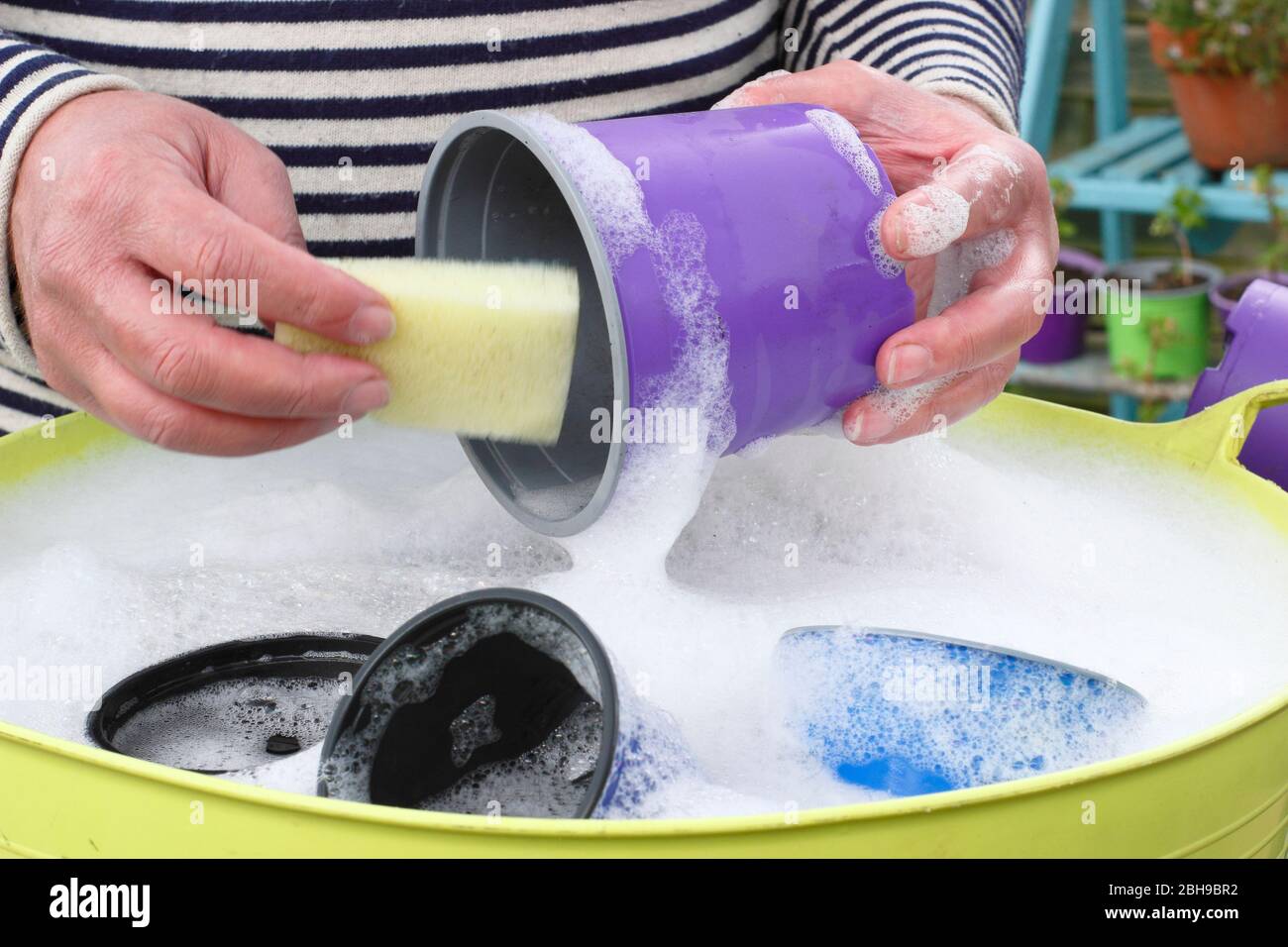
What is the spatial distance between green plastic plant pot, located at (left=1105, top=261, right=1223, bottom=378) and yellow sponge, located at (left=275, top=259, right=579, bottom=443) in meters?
1.89

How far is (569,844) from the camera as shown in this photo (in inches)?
19.0

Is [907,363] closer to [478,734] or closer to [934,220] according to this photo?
[934,220]

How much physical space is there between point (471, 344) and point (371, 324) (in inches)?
2.3

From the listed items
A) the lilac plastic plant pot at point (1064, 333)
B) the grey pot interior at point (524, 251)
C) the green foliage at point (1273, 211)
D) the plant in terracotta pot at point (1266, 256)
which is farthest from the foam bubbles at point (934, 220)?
the lilac plastic plant pot at point (1064, 333)

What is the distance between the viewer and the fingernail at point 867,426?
31.4 inches

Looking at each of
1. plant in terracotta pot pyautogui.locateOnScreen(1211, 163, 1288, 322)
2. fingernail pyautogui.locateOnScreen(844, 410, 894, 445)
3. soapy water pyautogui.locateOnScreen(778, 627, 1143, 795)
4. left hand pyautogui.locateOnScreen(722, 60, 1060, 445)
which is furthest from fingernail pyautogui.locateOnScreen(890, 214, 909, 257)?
plant in terracotta pot pyautogui.locateOnScreen(1211, 163, 1288, 322)

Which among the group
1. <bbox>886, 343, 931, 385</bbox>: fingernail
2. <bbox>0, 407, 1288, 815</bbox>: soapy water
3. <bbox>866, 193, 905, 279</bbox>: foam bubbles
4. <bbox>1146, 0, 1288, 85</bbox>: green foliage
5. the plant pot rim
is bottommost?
the plant pot rim

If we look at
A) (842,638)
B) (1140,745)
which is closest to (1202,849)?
(1140,745)

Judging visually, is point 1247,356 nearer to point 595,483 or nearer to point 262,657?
point 595,483

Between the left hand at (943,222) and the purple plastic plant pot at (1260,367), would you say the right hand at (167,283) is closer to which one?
the left hand at (943,222)

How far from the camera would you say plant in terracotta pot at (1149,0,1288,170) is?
2355 mm

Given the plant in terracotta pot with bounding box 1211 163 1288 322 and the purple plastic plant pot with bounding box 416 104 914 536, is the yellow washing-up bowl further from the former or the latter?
the plant in terracotta pot with bounding box 1211 163 1288 322

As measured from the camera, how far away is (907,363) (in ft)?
2.51

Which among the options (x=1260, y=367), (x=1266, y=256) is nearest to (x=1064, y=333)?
(x=1266, y=256)
